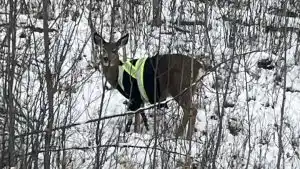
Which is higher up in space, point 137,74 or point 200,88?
point 200,88

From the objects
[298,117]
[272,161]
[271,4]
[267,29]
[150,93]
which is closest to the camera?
[272,161]

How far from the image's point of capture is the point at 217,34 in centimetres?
1030

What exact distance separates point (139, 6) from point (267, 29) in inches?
91.5

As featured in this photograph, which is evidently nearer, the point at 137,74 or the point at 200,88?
the point at 200,88

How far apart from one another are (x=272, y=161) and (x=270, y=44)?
3.96m

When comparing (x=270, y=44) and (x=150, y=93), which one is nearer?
(x=150, y=93)

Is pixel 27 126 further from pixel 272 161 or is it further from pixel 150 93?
pixel 150 93

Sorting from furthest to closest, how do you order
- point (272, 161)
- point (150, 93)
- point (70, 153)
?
point (150, 93) < point (272, 161) < point (70, 153)

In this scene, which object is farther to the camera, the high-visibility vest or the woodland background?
the high-visibility vest

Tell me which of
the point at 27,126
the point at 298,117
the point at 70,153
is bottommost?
the point at 298,117

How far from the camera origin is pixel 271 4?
36.7 ft

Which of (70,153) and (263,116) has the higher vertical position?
(70,153)

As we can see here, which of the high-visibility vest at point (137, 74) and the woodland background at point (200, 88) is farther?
the high-visibility vest at point (137, 74)

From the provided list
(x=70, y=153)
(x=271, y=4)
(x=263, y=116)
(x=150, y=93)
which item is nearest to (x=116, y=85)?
(x=150, y=93)
